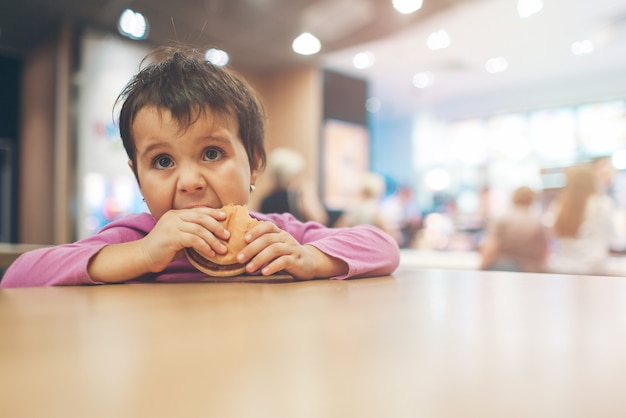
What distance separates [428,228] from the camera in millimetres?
7656

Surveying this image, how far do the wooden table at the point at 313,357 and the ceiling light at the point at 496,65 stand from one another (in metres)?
6.36

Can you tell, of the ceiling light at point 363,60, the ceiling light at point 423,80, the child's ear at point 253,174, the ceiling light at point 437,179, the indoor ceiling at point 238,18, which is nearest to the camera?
the child's ear at point 253,174

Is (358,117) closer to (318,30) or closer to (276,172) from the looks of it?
(318,30)

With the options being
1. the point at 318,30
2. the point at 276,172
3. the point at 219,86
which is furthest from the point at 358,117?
the point at 219,86

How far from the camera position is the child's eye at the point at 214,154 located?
3.17 feet

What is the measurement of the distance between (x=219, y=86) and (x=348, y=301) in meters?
0.63

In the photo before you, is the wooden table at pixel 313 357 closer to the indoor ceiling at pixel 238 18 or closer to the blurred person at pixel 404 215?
the indoor ceiling at pixel 238 18

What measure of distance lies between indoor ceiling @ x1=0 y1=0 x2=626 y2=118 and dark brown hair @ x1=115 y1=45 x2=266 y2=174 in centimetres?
221

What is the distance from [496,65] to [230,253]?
6.56 metres

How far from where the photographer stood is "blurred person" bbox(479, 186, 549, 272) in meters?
3.42

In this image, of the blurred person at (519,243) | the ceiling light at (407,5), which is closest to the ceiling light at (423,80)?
the ceiling light at (407,5)

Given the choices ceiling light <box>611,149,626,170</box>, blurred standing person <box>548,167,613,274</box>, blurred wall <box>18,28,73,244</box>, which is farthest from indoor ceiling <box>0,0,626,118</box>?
blurred standing person <box>548,167,613,274</box>

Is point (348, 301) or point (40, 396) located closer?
point (40, 396)

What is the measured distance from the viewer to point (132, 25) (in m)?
4.66
